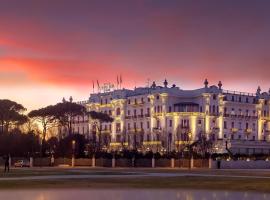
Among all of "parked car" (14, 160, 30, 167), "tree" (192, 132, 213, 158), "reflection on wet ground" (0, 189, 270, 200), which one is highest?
"tree" (192, 132, 213, 158)

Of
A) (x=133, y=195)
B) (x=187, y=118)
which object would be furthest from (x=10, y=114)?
(x=133, y=195)

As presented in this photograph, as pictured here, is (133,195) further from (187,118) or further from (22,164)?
(187,118)

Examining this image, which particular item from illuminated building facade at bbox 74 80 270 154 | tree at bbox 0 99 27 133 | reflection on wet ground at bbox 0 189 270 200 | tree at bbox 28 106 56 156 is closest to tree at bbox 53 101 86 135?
tree at bbox 28 106 56 156

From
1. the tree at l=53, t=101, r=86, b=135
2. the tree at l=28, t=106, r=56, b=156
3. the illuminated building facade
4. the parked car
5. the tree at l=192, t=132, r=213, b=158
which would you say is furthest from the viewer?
the illuminated building facade

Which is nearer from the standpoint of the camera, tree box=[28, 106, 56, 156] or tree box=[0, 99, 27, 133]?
tree box=[0, 99, 27, 133]

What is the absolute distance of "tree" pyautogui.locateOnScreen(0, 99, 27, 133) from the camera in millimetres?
128250

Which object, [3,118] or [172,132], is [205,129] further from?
[3,118]

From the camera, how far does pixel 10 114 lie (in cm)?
13012

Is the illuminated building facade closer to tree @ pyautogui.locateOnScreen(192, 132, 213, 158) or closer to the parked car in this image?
tree @ pyautogui.locateOnScreen(192, 132, 213, 158)

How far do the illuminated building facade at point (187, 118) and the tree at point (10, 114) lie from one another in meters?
35.7

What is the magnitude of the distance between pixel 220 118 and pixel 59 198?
487 feet

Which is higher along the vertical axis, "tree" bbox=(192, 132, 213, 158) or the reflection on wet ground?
"tree" bbox=(192, 132, 213, 158)

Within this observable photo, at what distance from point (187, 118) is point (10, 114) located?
60.8m

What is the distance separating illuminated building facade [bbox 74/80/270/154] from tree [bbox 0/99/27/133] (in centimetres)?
3574
